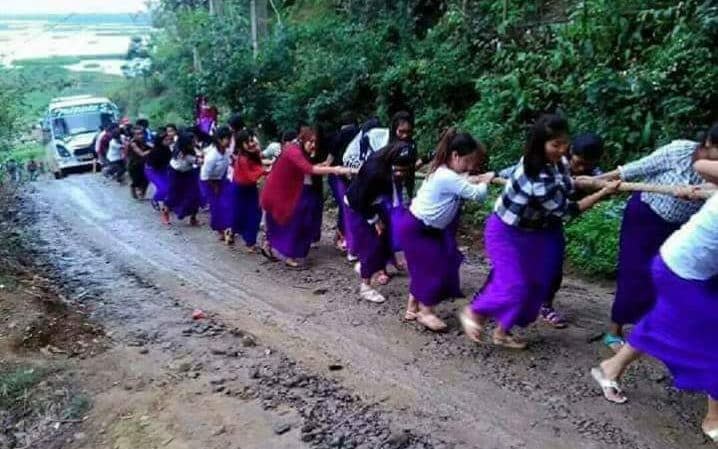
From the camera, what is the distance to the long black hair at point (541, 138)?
4.52 meters

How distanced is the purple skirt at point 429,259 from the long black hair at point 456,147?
1.81 feet

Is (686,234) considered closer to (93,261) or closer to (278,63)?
(93,261)

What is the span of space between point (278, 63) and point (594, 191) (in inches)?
407

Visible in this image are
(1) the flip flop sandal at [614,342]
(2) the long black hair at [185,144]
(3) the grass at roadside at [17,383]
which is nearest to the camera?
(3) the grass at roadside at [17,383]

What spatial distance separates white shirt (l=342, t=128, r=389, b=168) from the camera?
288 inches

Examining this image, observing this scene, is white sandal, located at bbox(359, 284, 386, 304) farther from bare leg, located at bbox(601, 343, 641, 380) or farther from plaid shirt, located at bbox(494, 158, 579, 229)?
bare leg, located at bbox(601, 343, 641, 380)

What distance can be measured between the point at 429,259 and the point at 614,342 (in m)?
1.43

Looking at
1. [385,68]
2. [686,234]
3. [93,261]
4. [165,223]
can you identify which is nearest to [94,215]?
[165,223]

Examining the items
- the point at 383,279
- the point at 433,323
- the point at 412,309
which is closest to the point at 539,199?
the point at 433,323

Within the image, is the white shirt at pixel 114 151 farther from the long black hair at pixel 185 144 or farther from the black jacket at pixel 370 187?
the black jacket at pixel 370 187

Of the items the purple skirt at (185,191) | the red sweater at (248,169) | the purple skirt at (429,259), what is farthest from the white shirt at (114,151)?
the purple skirt at (429,259)

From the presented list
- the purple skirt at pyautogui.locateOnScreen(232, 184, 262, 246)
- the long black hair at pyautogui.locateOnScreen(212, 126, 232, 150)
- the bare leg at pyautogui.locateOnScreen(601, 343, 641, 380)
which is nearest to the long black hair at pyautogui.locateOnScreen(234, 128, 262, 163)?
the purple skirt at pyautogui.locateOnScreen(232, 184, 262, 246)

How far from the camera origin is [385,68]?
12.7 meters

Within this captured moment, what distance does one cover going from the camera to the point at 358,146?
7520 mm
